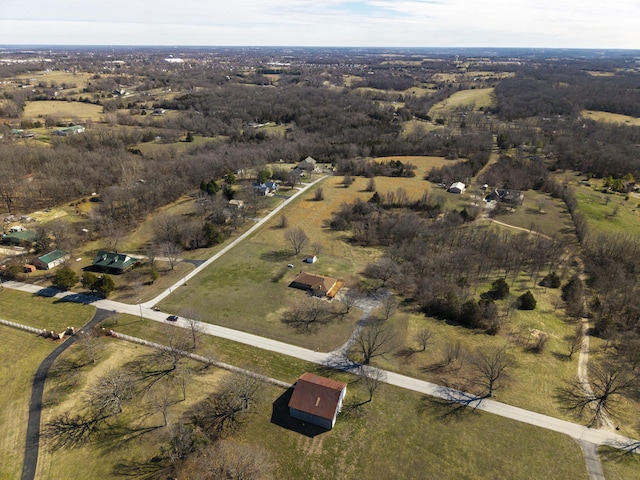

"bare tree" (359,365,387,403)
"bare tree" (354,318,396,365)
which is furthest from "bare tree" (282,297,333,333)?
"bare tree" (359,365,387,403)

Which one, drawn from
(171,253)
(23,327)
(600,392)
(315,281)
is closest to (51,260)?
(23,327)

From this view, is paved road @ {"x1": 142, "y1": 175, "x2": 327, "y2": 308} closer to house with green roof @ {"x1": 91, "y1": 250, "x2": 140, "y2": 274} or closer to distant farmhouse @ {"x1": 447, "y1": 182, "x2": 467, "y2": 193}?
house with green roof @ {"x1": 91, "y1": 250, "x2": 140, "y2": 274}

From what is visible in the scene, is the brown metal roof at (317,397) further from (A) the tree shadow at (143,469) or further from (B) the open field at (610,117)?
(B) the open field at (610,117)

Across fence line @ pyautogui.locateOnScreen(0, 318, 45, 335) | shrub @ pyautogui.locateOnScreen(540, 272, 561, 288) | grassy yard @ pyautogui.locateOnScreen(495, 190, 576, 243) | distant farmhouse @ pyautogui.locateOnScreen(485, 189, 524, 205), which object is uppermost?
distant farmhouse @ pyautogui.locateOnScreen(485, 189, 524, 205)

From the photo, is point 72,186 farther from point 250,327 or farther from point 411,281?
point 411,281

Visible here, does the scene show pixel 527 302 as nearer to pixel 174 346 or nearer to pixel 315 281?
pixel 315 281

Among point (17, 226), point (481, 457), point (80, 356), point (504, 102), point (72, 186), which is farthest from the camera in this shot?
point (504, 102)

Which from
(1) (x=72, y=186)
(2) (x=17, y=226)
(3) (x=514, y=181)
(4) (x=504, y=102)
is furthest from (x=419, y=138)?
(2) (x=17, y=226)
